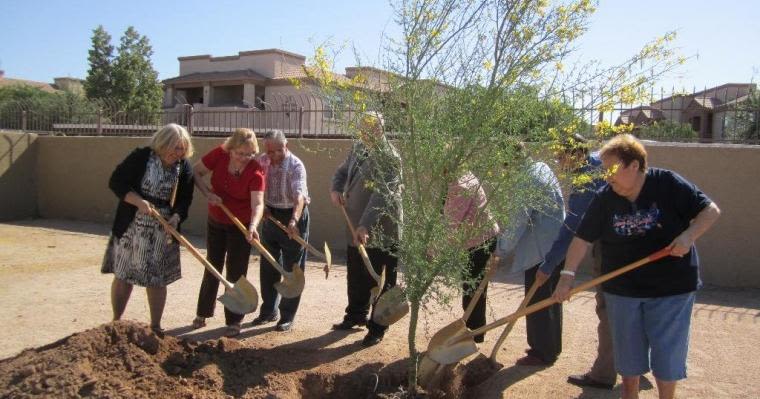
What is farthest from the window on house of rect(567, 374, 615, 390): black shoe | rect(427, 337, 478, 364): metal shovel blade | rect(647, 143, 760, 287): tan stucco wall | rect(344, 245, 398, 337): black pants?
rect(427, 337, 478, 364): metal shovel blade

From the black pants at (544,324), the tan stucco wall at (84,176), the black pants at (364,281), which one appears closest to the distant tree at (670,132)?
the black pants at (544,324)

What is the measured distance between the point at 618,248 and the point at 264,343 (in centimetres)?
284

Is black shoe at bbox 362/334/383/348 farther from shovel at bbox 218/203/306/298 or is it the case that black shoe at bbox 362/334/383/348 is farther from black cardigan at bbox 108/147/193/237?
black cardigan at bbox 108/147/193/237

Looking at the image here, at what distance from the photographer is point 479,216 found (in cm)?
373

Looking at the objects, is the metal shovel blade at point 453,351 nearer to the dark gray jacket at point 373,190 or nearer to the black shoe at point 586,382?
the dark gray jacket at point 373,190

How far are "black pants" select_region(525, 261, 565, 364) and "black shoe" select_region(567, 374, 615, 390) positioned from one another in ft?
1.11

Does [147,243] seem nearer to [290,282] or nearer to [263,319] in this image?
[290,282]

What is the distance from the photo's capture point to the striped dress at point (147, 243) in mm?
4801

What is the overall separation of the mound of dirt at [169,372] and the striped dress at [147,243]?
806 millimetres

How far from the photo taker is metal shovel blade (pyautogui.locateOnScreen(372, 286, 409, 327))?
4.58 metres

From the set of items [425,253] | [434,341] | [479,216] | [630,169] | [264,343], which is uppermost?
[630,169]

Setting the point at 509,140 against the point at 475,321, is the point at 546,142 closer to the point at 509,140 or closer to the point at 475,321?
the point at 509,140

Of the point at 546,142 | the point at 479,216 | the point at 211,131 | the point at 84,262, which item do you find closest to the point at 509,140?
the point at 546,142

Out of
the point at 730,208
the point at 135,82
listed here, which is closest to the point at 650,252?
the point at 730,208
